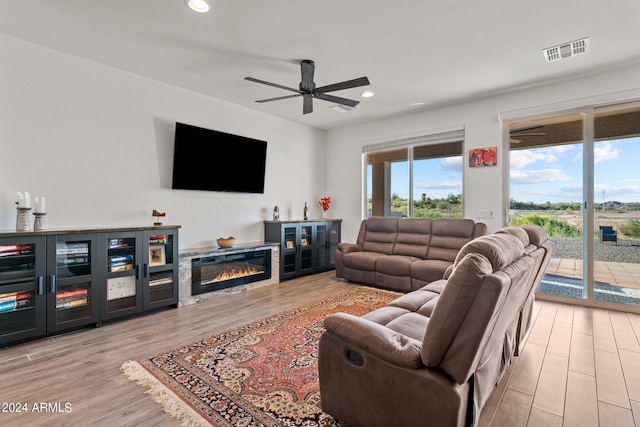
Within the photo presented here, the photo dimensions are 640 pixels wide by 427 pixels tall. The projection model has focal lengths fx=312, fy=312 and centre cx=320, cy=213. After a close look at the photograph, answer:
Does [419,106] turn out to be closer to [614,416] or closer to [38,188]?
[614,416]

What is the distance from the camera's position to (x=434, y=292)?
2.81 meters

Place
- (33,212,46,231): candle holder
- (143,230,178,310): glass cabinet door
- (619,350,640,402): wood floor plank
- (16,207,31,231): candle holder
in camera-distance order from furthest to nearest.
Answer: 1. (143,230,178,310): glass cabinet door
2. (33,212,46,231): candle holder
3. (16,207,31,231): candle holder
4. (619,350,640,402): wood floor plank

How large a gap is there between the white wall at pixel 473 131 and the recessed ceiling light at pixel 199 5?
379 centimetres

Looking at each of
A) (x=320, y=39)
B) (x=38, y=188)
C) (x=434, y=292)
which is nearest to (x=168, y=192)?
(x=38, y=188)

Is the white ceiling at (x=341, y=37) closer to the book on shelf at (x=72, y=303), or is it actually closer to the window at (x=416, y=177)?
the window at (x=416, y=177)

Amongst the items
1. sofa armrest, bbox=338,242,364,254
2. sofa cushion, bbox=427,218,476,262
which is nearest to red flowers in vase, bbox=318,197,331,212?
sofa armrest, bbox=338,242,364,254

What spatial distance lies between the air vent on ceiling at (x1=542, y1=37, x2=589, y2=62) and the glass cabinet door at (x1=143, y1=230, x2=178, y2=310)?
14.7 ft

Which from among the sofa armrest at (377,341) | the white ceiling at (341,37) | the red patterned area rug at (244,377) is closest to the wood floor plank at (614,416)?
the sofa armrest at (377,341)

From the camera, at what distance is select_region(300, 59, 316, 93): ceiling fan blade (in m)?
3.31

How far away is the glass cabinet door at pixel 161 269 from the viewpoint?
11.3 ft

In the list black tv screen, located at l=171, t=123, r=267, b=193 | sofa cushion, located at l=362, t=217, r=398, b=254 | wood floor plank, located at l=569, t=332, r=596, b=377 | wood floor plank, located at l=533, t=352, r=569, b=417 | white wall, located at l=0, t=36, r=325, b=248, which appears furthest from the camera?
sofa cushion, located at l=362, t=217, r=398, b=254

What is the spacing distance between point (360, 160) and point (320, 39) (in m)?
3.29

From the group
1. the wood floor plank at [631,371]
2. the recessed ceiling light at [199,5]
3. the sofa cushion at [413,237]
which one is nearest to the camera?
the wood floor plank at [631,371]

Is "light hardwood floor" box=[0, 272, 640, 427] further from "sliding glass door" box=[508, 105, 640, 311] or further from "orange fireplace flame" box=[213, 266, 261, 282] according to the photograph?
"orange fireplace flame" box=[213, 266, 261, 282]
